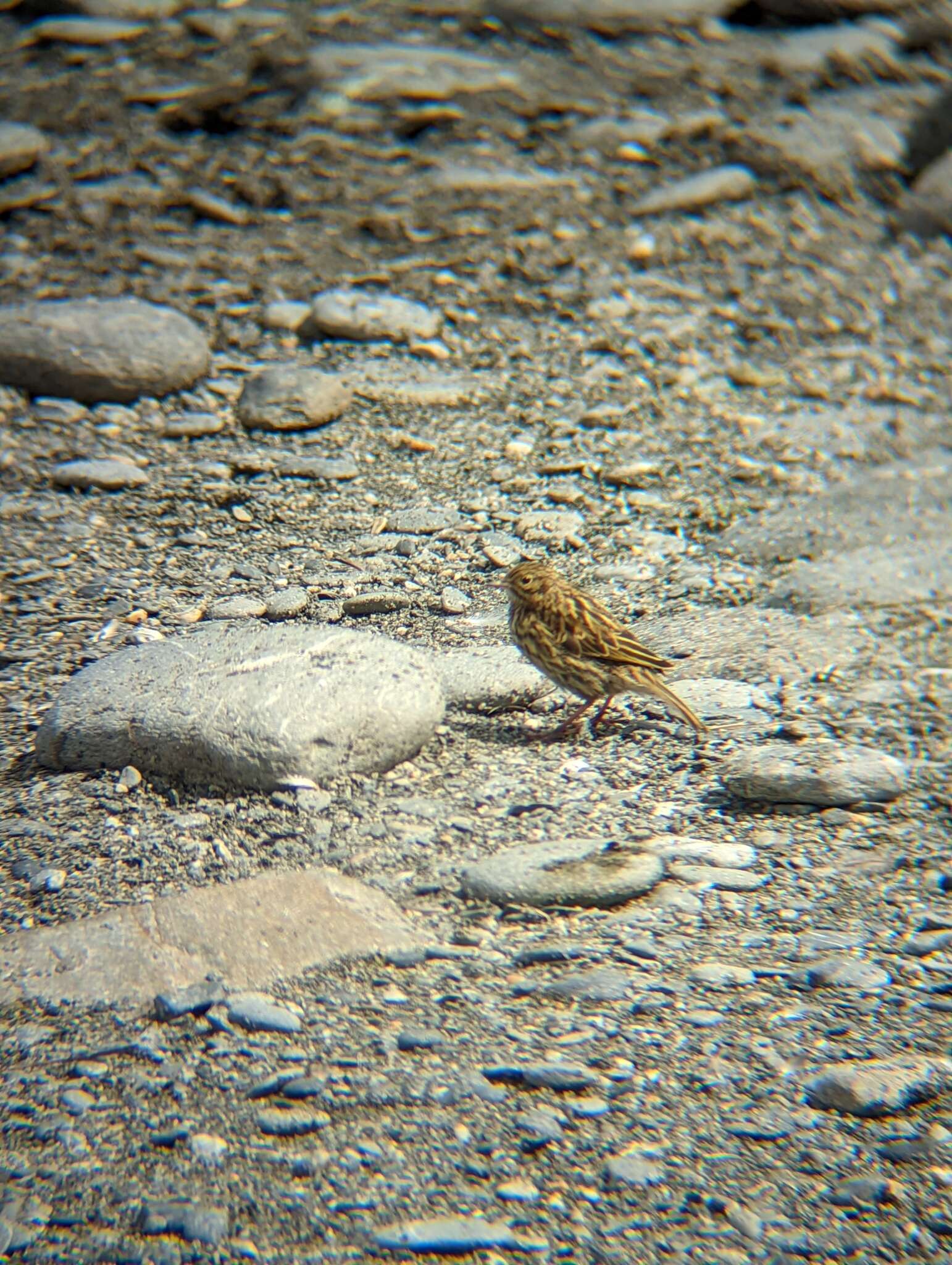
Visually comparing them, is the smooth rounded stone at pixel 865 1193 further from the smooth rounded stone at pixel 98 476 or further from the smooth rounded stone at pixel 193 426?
the smooth rounded stone at pixel 193 426

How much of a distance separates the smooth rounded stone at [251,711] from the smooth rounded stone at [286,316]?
3175 mm

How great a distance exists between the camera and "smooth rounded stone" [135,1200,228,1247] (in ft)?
8.35

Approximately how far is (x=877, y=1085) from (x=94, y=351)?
5067 millimetres

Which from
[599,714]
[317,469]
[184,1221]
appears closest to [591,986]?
[184,1221]

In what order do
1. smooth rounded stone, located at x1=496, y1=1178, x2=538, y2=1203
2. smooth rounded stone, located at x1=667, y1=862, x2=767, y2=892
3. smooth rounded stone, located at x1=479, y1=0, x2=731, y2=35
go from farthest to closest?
smooth rounded stone, located at x1=479, y1=0, x2=731, y2=35 → smooth rounded stone, located at x1=667, y1=862, x2=767, y2=892 → smooth rounded stone, located at x1=496, y1=1178, x2=538, y2=1203

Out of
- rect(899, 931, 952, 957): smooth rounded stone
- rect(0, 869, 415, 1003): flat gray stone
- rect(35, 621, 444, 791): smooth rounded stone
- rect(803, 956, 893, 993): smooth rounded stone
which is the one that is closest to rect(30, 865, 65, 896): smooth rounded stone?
rect(0, 869, 415, 1003): flat gray stone

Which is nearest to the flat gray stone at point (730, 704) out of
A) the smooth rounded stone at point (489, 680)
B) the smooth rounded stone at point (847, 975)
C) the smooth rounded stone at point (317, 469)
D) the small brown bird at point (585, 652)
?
the small brown bird at point (585, 652)

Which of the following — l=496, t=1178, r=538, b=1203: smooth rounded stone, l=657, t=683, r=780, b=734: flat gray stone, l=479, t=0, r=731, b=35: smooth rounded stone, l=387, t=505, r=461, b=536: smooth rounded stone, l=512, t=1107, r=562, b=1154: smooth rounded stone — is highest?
l=479, t=0, r=731, b=35: smooth rounded stone

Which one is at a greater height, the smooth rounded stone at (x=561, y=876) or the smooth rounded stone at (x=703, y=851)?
the smooth rounded stone at (x=561, y=876)

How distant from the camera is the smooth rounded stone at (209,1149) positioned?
8.92 ft

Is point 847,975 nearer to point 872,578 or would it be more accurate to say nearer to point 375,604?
point 375,604

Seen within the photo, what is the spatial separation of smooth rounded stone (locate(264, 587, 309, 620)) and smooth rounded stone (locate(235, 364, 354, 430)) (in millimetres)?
1494

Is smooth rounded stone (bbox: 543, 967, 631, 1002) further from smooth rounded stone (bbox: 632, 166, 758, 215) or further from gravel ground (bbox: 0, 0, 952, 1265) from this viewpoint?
smooth rounded stone (bbox: 632, 166, 758, 215)

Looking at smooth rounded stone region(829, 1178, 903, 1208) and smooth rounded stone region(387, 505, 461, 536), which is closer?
smooth rounded stone region(829, 1178, 903, 1208)
